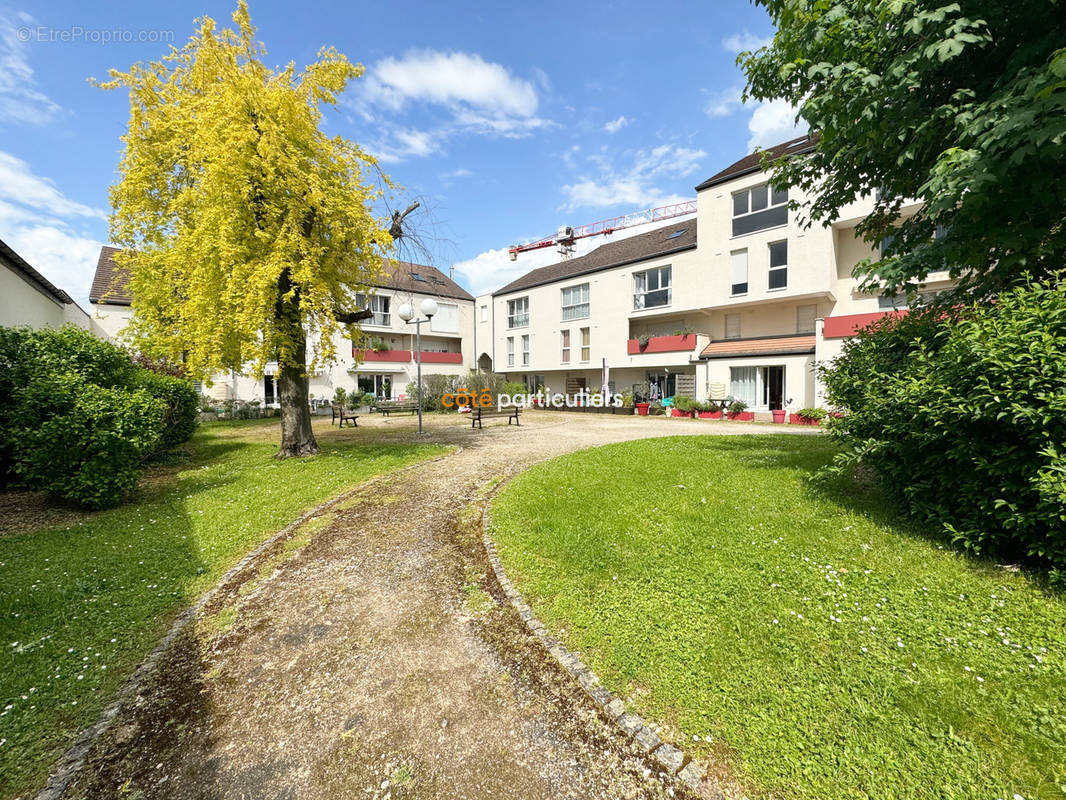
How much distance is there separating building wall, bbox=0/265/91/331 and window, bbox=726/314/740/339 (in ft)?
81.8

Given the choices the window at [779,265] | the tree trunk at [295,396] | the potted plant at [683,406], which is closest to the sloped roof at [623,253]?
the window at [779,265]

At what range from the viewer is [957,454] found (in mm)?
3965

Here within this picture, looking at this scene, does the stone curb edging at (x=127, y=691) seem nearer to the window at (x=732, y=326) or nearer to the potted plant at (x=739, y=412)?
the potted plant at (x=739, y=412)

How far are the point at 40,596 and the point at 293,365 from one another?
6.41 meters

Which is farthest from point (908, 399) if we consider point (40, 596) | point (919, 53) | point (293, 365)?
point (293, 365)

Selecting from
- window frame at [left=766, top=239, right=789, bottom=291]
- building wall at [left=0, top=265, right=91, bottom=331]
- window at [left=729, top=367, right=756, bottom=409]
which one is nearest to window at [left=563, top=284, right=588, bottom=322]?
window at [left=729, top=367, right=756, bottom=409]

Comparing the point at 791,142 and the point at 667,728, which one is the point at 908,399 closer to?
the point at 667,728

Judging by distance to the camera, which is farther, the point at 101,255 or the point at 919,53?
the point at 101,255

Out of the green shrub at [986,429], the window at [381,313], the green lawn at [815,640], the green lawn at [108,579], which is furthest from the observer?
the window at [381,313]

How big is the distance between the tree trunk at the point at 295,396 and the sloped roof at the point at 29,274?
27.5 feet

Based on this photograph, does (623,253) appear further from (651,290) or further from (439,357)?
(439,357)

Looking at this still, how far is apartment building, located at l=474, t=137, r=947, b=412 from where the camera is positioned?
757 inches

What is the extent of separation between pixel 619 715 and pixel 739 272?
22.5m

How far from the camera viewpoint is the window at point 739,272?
21.1 meters
